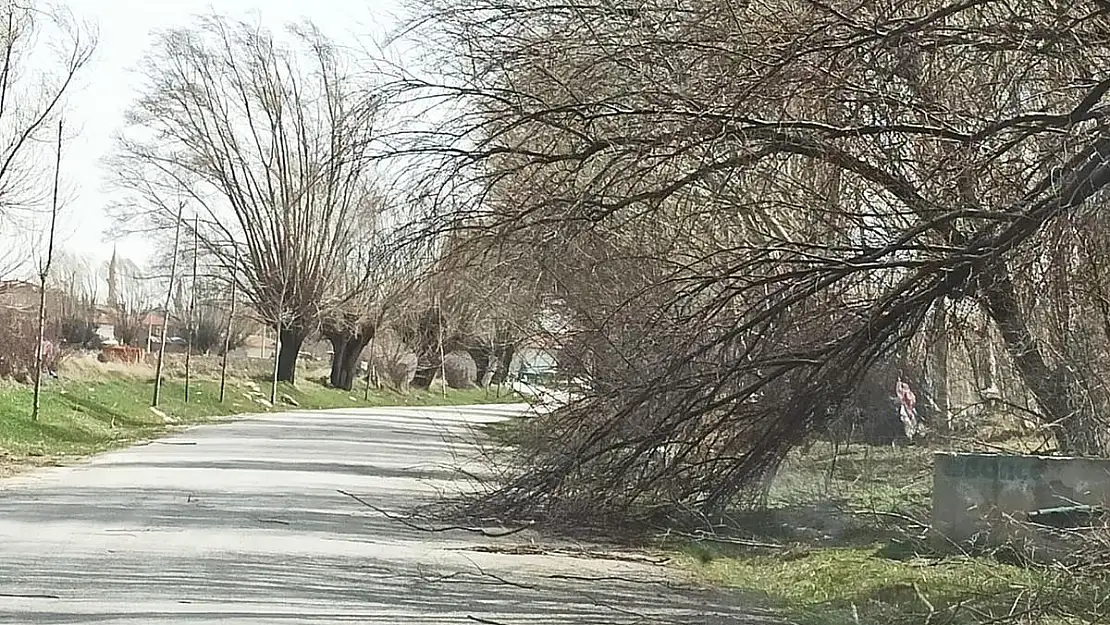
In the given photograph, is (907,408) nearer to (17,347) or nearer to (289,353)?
(17,347)

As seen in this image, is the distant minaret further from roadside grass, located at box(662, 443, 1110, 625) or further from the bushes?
roadside grass, located at box(662, 443, 1110, 625)

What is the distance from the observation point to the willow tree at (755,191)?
10.4 m

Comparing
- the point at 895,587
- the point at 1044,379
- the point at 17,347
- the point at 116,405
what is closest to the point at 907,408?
the point at 1044,379

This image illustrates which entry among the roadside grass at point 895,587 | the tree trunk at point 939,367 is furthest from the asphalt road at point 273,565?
the tree trunk at point 939,367

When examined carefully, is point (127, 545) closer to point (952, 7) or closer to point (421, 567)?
point (421, 567)

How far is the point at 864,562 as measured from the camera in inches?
541

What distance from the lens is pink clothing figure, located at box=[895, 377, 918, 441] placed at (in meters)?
14.4

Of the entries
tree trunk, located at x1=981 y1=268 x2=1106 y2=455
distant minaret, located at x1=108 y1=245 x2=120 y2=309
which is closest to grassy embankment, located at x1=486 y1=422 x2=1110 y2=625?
tree trunk, located at x1=981 y1=268 x2=1106 y2=455

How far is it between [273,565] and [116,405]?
25.7 metres

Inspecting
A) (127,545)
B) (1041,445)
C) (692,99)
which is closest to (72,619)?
(127,545)

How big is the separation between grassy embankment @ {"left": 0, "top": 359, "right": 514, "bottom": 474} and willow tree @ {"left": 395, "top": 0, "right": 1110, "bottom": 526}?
8051 mm

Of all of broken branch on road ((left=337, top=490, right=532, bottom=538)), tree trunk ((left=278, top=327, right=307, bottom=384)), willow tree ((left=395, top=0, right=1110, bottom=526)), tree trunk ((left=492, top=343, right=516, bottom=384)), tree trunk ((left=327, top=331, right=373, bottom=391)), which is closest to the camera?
willow tree ((left=395, top=0, right=1110, bottom=526))

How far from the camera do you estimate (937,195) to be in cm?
1152

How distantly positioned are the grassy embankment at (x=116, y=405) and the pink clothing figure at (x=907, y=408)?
21.5ft
